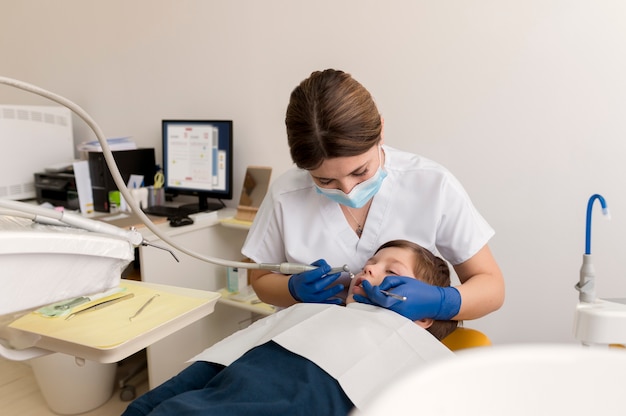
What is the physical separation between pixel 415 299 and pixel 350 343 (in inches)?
9.3

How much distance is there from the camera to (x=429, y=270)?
4.68ft

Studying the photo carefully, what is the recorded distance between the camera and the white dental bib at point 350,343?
101 centimetres

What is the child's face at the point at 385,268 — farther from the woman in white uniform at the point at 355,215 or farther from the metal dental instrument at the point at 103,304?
the metal dental instrument at the point at 103,304

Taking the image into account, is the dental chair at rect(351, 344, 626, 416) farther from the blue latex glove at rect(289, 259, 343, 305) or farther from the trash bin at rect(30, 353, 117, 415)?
the trash bin at rect(30, 353, 117, 415)

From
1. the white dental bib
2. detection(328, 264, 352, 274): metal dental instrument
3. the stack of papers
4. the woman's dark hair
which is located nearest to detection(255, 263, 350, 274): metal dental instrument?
detection(328, 264, 352, 274): metal dental instrument

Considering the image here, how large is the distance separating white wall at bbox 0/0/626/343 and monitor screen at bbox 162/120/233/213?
14cm

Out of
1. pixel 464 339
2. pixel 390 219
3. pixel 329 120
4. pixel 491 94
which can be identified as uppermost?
pixel 491 94

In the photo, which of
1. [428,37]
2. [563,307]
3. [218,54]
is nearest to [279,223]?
[428,37]

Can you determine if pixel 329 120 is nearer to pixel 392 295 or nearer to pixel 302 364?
pixel 392 295

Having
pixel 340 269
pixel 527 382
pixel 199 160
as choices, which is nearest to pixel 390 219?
pixel 340 269

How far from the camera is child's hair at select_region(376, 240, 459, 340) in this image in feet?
4.46

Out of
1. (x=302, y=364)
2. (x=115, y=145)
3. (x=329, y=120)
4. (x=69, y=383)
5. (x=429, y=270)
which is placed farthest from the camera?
(x=115, y=145)

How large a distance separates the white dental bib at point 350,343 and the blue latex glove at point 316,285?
0.06 meters

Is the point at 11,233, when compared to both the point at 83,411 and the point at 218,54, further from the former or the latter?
the point at 218,54
